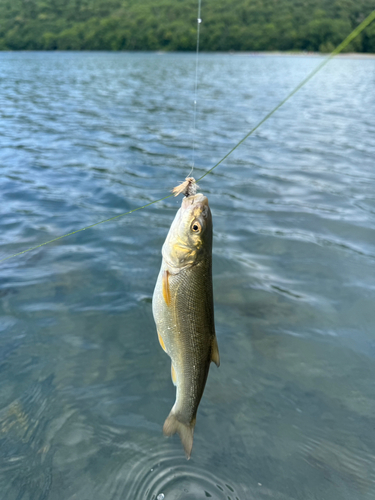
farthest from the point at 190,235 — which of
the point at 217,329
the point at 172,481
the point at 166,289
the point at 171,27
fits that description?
the point at 171,27

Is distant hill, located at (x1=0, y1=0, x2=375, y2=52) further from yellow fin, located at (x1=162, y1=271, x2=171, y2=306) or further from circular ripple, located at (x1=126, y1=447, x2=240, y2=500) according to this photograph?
circular ripple, located at (x1=126, y1=447, x2=240, y2=500)

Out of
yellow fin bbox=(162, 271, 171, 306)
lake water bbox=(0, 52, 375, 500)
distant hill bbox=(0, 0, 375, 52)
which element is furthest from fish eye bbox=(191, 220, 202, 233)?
distant hill bbox=(0, 0, 375, 52)

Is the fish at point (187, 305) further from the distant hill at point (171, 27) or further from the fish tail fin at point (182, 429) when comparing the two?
the distant hill at point (171, 27)

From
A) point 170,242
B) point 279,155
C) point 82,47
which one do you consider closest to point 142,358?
point 170,242

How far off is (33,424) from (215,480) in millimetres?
1668

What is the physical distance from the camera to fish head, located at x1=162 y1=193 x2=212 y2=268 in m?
2.52

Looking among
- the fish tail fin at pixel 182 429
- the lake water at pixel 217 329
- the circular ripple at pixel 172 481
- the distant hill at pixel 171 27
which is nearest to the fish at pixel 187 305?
the fish tail fin at pixel 182 429

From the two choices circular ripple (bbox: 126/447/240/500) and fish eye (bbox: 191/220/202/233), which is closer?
fish eye (bbox: 191/220/202/233)

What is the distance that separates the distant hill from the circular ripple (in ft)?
393

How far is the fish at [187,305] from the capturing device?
2.54 metres

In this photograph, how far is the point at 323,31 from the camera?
10769 cm

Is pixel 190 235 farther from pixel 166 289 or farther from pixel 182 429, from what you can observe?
pixel 182 429

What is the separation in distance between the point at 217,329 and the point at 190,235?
A: 2508 mm

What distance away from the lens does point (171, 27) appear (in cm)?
12206
